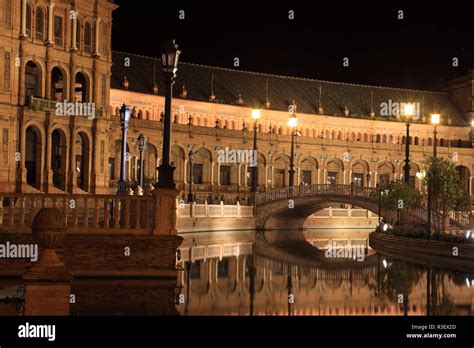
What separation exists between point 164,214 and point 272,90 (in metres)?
86.5

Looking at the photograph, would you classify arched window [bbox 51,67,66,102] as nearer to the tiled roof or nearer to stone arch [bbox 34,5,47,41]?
stone arch [bbox 34,5,47,41]

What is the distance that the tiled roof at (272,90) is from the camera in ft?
313

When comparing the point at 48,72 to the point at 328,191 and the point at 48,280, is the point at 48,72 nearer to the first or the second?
the point at 328,191

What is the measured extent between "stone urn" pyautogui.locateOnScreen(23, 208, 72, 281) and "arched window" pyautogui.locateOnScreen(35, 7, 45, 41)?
2006 inches

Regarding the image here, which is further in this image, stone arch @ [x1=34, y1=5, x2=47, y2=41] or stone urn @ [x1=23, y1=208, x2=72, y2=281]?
stone arch @ [x1=34, y1=5, x2=47, y2=41]

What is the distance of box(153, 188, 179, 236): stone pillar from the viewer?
24719 millimetres

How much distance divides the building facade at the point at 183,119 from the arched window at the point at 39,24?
0.52 ft

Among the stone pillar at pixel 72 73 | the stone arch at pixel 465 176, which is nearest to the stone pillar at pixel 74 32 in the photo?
the stone pillar at pixel 72 73

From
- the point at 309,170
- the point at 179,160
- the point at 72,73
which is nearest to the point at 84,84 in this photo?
the point at 72,73

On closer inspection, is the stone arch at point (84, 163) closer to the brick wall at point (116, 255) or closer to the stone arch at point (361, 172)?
the brick wall at point (116, 255)

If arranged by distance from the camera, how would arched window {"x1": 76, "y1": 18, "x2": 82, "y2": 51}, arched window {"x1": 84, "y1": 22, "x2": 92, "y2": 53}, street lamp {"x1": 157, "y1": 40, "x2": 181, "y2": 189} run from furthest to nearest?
arched window {"x1": 84, "y1": 22, "x2": 92, "y2": 53}, arched window {"x1": 76, "y1": 18, "x2": 82, "y2": 51}, street lamp {"x1": 157, "y1": 40, "x2": 181, "y2": 189}

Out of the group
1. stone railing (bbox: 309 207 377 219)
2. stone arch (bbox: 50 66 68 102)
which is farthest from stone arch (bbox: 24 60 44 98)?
stone railing (bbox: 309 207 377 219)

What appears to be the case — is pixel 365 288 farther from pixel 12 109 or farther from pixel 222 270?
pixel 12 109

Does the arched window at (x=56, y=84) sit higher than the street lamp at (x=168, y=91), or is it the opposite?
the arched window at (x=56, y=84)
